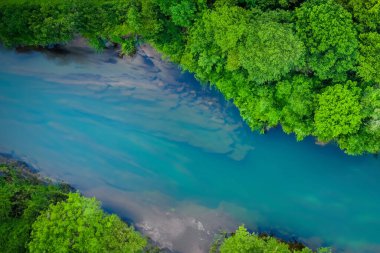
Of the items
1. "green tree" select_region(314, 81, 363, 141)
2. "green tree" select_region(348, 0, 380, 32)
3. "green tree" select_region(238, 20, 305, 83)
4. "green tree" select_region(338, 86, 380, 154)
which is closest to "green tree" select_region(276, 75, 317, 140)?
"green tree" select_region(314, 81, 363, 141)

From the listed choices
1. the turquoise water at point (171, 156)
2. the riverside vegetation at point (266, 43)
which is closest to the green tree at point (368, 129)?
the riverside vegetation at point (266, 43)

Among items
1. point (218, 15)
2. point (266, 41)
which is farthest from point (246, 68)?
point (218, 15)

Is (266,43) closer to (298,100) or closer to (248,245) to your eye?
(298,100)

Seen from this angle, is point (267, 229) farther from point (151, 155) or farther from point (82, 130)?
point (82, 130)

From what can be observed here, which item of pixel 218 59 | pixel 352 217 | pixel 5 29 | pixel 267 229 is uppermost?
pixel 218 59

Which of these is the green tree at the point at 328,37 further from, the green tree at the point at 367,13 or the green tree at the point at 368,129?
the green tree at the point at 368,129

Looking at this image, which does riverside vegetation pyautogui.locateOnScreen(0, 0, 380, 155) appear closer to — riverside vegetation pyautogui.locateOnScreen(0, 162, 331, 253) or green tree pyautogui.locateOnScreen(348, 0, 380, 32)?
green tree pyautogui.locateOnScreen(348, 0, 380, 32)

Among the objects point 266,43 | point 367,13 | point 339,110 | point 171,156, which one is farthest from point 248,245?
point 367,13
